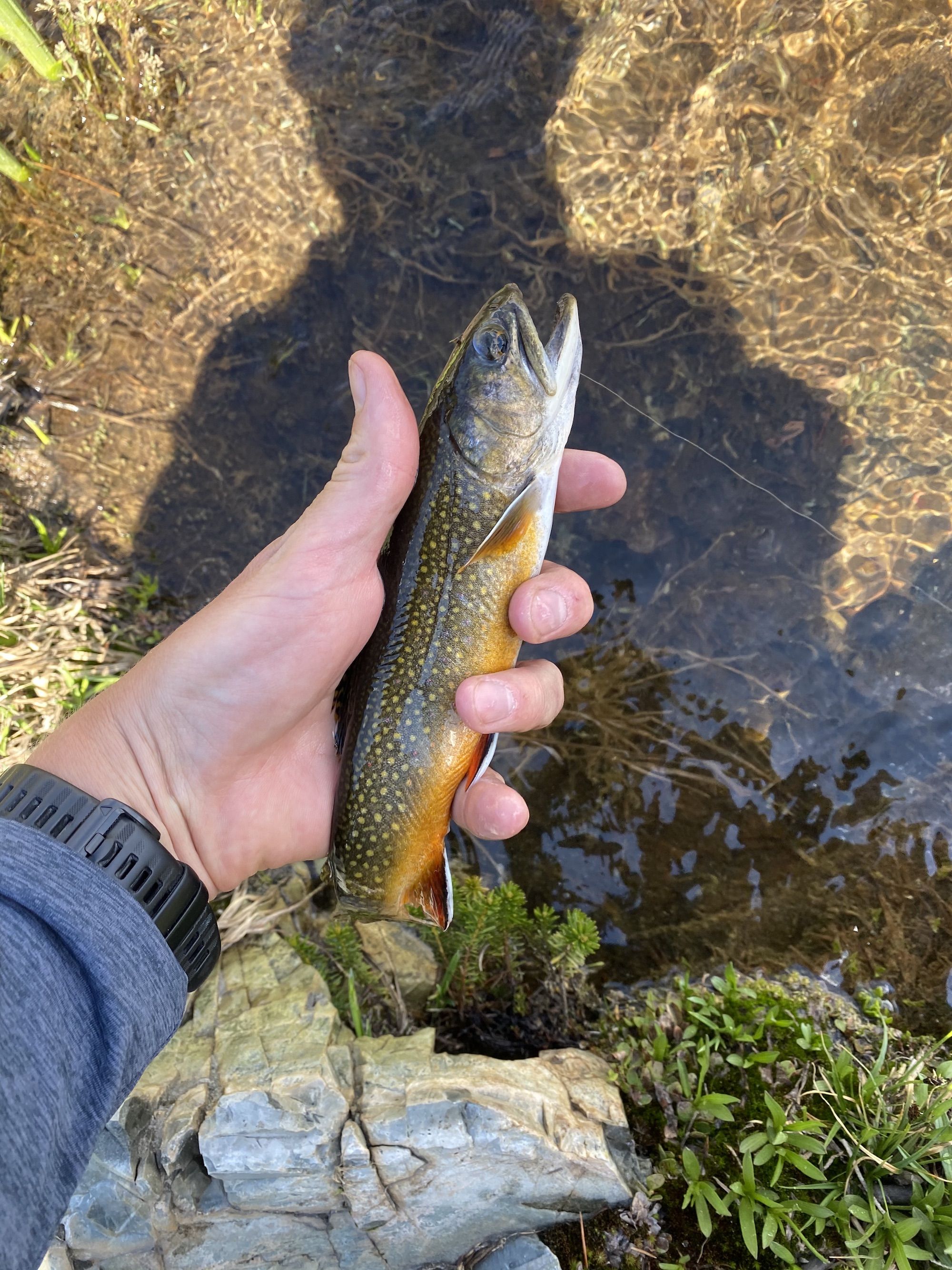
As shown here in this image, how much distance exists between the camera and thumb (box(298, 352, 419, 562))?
288cm

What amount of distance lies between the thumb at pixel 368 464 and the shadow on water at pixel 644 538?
196 centimetres

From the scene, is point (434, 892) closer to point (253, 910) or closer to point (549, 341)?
point (253, 910)

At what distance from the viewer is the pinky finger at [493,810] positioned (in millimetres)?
3422

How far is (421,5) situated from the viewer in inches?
177

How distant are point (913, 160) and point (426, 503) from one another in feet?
→ 12.3

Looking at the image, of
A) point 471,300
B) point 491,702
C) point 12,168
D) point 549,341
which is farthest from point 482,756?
point 12,168

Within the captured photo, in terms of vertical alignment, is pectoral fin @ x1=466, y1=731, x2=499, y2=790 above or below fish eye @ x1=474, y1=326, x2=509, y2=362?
below

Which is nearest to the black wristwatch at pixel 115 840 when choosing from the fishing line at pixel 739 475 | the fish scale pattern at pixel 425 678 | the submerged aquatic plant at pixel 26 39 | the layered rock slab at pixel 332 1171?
the fish scale pattern at pixel 425 678

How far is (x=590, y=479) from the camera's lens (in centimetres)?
374

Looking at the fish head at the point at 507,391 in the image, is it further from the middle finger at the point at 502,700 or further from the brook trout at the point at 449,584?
the middle finger at the point at 502,700

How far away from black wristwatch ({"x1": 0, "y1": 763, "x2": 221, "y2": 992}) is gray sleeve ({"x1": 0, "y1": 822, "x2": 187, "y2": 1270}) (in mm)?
66

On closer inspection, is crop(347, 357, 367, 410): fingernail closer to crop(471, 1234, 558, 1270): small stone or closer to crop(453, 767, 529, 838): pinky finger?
crop(453, 767, 529, 838): pinky finger

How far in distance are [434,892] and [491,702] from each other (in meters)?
0.92

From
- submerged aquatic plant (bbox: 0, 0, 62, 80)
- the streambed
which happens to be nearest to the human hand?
the streambed
